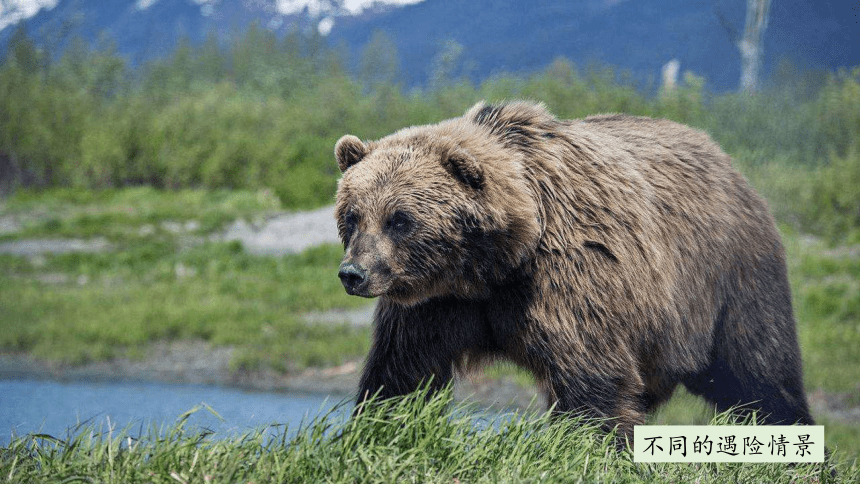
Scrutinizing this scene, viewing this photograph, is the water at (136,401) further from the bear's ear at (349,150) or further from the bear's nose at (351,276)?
the bear's nose at (351,276)

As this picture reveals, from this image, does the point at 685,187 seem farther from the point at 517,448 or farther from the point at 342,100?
the point at 342,100

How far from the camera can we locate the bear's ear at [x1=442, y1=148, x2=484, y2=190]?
337 centimetres

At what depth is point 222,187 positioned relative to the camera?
20.0 metres

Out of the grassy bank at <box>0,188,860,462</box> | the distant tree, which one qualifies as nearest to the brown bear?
the grassy bank at <box>0,188,860,462</box>

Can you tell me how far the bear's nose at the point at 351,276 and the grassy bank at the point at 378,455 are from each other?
448 millimetres

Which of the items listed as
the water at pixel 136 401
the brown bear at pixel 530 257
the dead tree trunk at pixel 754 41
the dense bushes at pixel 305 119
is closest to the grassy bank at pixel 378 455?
the brown bear at pixel 530 257

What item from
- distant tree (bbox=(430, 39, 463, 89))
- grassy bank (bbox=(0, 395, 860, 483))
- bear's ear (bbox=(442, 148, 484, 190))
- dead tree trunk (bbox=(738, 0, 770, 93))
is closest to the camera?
grassy bank (bbox=(0, 395, 860, 483))

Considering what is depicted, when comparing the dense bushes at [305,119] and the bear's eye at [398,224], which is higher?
the dense bushes at [305,119]

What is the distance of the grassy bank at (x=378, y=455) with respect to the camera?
9.34 ft

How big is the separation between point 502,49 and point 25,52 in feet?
63.9

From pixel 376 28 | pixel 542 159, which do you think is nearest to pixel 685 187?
pixel 542 159

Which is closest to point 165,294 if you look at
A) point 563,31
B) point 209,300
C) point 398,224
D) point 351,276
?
point 209,300

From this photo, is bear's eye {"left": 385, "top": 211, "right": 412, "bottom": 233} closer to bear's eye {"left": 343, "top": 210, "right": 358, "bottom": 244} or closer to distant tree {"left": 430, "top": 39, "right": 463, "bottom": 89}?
bear's eye {"left": 343, "top": 210, "right": 358, "bottom": 244}

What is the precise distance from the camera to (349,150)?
3.65m
